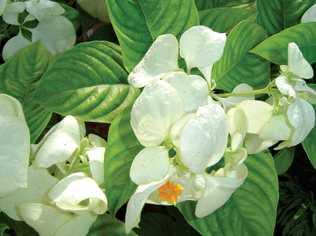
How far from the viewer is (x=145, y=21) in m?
0.51

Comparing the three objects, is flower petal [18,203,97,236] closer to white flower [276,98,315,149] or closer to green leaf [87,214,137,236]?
green leaf [87,214,137,236]

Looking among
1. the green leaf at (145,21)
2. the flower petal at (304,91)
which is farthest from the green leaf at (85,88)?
the flower petal at (304,91)

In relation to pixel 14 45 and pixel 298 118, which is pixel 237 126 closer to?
pixel 298 118

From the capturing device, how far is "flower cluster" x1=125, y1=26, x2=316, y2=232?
1.34 ft

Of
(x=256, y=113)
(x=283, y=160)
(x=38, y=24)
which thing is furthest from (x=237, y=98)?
(x=38, y=24)

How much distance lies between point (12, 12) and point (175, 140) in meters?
0.25

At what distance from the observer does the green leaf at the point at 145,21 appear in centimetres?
50

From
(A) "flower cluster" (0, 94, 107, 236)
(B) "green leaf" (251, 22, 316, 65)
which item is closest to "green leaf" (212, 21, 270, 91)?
(B) "green leaf" (251, 22, 316, 65)

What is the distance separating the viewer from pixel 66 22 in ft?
1.99

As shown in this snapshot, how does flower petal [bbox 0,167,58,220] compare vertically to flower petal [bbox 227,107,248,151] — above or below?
below

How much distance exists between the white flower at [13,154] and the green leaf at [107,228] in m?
0.10

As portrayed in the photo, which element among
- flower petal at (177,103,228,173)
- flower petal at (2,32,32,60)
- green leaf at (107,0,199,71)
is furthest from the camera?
flower petal at (2,32,32,60)

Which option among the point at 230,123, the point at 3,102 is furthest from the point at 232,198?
the point at 3,102

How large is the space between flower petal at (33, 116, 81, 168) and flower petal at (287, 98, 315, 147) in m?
0.15
